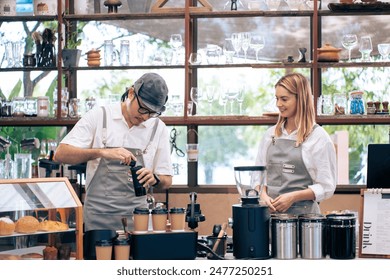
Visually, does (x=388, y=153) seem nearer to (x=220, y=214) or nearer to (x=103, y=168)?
(x=103, y=168)

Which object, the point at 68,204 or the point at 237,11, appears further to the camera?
the point at 237,11

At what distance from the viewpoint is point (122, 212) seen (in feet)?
14.5

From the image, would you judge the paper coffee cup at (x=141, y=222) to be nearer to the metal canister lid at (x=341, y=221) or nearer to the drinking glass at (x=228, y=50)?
the metal canister lid at (x=341, y=221)

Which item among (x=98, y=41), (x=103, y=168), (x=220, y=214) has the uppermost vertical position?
(x=98, y=41)

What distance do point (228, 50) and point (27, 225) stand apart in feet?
10.8

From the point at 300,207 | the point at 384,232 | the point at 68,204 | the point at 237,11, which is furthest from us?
the point at 237,11

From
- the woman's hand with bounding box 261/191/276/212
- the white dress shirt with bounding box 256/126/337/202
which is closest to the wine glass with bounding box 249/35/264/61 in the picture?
the white dress shirt with bounding box 256/126/337/202

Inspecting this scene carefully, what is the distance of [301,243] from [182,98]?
2.90m

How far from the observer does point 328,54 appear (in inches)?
241

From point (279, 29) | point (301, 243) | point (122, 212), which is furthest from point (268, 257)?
point (279, 29)

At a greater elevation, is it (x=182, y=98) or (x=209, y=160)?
(x=182, y=98)

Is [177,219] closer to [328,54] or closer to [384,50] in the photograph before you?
[328,54]

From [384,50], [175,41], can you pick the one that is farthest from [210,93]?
[384,50]
